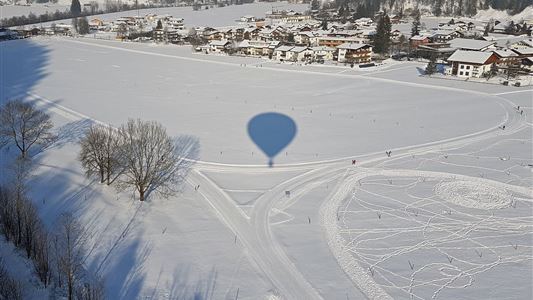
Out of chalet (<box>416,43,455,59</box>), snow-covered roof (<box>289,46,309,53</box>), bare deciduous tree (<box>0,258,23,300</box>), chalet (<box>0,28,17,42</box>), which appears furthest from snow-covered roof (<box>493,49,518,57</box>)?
chalet (<box>0,28,17,42</box>)

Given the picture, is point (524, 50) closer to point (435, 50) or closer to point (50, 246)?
point (435, 50)

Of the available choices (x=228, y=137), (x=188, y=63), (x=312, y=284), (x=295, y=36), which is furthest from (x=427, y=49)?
(x=312, y=284)

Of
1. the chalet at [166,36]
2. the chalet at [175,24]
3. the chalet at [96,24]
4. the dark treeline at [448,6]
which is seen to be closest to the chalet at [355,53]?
the chalet at [166,36]

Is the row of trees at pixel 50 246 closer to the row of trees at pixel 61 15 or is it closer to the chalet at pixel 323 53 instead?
the chalet at pixel 323 53

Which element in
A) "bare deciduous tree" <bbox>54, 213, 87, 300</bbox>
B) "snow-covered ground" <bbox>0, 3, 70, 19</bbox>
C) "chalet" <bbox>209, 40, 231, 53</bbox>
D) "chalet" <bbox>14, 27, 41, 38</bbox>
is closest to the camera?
"bare deciduous tree" <bbox>54, 213, 87, 300</bbox>

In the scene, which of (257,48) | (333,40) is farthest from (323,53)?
(257,48)

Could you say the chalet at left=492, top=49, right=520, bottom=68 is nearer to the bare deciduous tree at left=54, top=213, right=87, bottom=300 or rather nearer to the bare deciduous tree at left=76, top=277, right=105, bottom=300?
the bare deciduous tree at left=54, top=213, right=87, bottom=300
